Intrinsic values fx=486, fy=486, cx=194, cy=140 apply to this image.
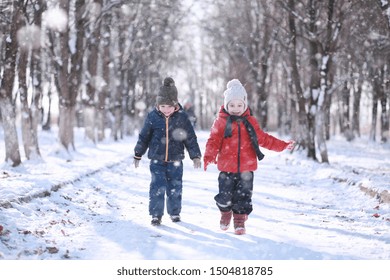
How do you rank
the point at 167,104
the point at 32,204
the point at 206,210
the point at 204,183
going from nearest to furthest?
the point at 167,104 → the point at 32,204 → the point at 206,210 → the point at 204,183

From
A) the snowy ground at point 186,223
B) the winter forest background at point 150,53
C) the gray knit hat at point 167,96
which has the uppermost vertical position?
the winter forest background at point 150,53

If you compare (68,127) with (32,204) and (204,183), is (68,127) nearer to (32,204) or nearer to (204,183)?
(204,183)

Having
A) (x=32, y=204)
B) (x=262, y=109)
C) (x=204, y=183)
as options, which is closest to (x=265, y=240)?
(x=32, y=204)

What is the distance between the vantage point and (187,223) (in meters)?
6.85

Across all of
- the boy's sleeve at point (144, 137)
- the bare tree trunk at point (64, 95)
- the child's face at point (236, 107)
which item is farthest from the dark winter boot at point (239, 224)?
the bare tree trunk at point (64, 95)

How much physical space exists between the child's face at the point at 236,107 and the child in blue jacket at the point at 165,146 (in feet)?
2.96

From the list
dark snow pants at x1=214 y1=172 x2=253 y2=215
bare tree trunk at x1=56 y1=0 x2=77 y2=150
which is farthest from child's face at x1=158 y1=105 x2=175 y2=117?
bare tree trunk at x1=56 y1=0 x2=77 y2=150

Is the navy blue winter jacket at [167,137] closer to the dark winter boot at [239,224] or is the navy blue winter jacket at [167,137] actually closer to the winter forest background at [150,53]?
the dark winter boot at [239,224]

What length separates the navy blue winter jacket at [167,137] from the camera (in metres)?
6.73

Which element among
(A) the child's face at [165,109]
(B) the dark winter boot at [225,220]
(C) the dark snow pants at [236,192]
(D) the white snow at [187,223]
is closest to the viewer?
(D) the white snow at [187,223]

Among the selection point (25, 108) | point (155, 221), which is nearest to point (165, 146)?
point (155, 221)

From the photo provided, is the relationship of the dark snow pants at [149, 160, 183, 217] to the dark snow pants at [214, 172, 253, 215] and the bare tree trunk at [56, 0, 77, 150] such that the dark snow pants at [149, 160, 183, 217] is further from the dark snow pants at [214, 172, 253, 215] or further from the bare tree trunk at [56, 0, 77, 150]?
the bare tree trunk at [56, 0, 77, 150]

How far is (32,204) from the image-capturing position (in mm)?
7441

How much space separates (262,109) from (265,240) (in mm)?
26617
